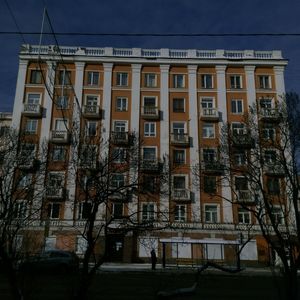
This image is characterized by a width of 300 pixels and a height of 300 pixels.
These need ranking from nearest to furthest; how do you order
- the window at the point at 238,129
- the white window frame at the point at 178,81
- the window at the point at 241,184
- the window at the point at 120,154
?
the window at the point at 120,154 → the window at the point at 238,129 → the window at the point at 241,184 → the white window frame at the point at 178,81

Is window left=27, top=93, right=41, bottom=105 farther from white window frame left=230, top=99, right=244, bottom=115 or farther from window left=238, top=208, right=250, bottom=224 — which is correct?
window left=238, top=208, right=250, bottom=224

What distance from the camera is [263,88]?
44.7 meters

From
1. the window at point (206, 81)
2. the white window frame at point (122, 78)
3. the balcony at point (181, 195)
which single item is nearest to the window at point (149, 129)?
the white window frame at point (122, 78)

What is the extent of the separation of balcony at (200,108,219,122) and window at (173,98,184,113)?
8.33ft

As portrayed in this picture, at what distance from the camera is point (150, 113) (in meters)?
43.1

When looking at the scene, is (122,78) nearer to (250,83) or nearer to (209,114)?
(209,114)

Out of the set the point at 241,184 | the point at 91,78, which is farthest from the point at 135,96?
the point at 241,184

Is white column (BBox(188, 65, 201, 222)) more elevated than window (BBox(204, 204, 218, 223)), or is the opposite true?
white column (BBox(188, 65, 201, 222))

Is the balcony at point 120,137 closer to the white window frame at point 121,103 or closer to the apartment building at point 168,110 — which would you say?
the apartment building at point 168,110

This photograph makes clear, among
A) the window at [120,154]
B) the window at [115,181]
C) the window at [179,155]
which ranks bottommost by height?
the window at [115,181]

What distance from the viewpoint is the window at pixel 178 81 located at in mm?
45122

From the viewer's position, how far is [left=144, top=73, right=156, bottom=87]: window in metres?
45.3

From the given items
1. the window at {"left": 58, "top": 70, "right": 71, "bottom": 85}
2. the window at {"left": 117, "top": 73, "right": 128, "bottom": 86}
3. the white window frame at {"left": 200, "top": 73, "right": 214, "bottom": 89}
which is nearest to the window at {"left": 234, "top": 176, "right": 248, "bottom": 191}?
the white window frame at {"left": 200, "top": 73, "right": 214, "bottom": 89}

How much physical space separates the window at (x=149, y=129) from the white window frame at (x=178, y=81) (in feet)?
17.9
